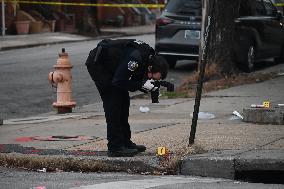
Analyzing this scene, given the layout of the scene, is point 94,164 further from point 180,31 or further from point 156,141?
point 180,31

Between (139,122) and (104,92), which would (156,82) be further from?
(139,122)

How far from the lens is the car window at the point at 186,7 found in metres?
18.3

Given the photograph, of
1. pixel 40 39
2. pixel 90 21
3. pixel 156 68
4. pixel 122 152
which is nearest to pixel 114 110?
pixel 122 152

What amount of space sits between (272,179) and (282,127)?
2.19 meters

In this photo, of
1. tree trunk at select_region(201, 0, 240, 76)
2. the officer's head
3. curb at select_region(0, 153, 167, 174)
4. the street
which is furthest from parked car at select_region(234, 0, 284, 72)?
the street

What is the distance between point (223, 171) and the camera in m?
7.97

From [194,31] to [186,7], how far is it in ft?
2.23

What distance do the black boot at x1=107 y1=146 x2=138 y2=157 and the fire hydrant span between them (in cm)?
410

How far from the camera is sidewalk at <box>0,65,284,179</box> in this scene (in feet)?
26.5

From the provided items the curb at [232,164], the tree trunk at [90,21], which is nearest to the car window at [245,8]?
the curb at [232,164]

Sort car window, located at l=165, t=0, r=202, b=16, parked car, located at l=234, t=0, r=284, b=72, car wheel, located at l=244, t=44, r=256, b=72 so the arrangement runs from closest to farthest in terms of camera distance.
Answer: parked car, located at l=234, t=0, r=284, b=72 < car wheel, located at l=244, t=44, r=256, b=72 < car window, located at l=165, t=0, r=202, b=16

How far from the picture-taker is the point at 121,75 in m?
8.16

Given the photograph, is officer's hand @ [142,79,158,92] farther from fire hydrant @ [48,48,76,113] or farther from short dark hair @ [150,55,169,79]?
fire hydrant @ [48,48,76,113]

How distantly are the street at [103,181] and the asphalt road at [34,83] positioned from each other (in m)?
4.96
